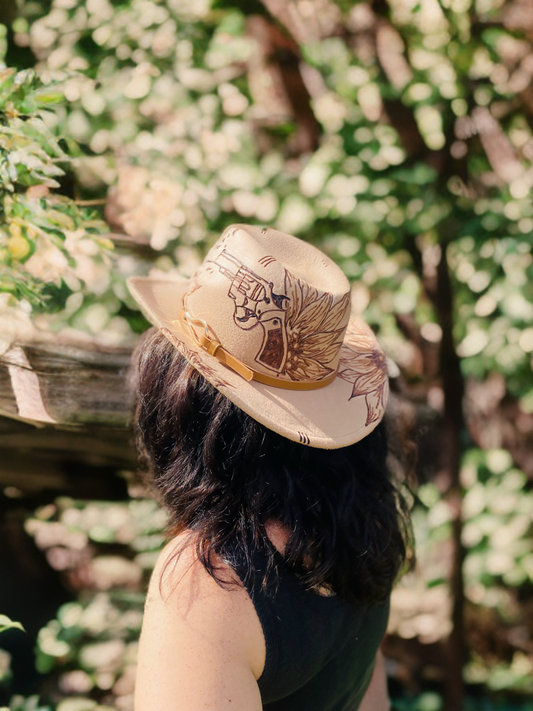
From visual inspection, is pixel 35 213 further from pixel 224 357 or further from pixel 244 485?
pixel 244 485

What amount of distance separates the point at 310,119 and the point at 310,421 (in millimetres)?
1285

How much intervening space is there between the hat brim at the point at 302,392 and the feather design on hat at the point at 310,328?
0.16 feet

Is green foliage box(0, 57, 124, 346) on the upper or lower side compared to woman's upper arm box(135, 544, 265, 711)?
upper

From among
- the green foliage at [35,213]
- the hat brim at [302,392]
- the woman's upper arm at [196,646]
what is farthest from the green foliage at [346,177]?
the woman's upper arm at [196,646]

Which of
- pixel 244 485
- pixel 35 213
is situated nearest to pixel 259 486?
pixel 244 485

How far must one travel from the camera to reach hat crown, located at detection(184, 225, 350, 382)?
3.31 feet

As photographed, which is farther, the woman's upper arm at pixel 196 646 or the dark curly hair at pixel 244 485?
the dark curly hair at pixel 244 485

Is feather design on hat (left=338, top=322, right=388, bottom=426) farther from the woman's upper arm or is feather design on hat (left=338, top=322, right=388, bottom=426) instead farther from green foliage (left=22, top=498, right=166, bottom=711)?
green foliage (left=22, top=498, right=166, bottom=711)

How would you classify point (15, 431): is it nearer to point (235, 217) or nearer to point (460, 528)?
point (235, 217)

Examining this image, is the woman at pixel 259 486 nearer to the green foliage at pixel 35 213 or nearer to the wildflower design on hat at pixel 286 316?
the wildflower design on hat at pixel 286 316

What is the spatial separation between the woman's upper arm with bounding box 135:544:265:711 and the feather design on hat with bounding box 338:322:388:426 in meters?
0.40

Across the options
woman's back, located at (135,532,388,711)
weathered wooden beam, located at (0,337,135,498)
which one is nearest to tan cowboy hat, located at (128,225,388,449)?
woman's back, located at (135,532,388,711)

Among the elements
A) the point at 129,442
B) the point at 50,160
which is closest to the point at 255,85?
the point at 50,160

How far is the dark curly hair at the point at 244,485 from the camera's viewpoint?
106 cm
